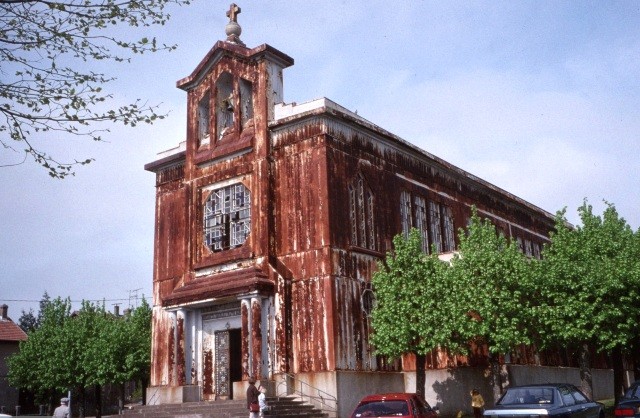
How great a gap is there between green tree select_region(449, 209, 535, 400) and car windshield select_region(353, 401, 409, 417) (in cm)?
742

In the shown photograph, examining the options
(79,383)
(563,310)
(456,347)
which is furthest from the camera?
(79,383)

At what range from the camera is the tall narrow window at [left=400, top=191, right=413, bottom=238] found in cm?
2934

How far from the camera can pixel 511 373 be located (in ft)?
99.3

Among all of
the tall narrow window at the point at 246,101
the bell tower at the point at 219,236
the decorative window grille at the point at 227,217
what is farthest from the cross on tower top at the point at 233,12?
the decorative window grille at the point at 227,217

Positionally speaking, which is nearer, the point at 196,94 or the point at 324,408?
the point at 324,408

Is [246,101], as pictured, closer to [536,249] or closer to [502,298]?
[502,298]

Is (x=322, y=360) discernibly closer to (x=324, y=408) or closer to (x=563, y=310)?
(x=324, y=408)

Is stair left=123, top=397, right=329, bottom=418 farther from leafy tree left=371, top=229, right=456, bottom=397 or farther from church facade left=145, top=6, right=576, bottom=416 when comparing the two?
leafy tree left=371, top=229, right=456, bottom=397

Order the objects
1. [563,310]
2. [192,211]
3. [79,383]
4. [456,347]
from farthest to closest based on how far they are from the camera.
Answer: [79,383], [192,211], [563,310], [456,347]

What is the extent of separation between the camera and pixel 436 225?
3192cm

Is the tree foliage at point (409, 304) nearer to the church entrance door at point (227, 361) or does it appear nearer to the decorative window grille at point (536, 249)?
the church entrance door at point (227, 361)

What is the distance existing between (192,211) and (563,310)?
47.6ft

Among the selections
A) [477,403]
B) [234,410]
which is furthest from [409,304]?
[234,410]

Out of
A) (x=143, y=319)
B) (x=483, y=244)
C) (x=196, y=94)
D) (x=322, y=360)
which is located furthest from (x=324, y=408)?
(x=143, y=319)
